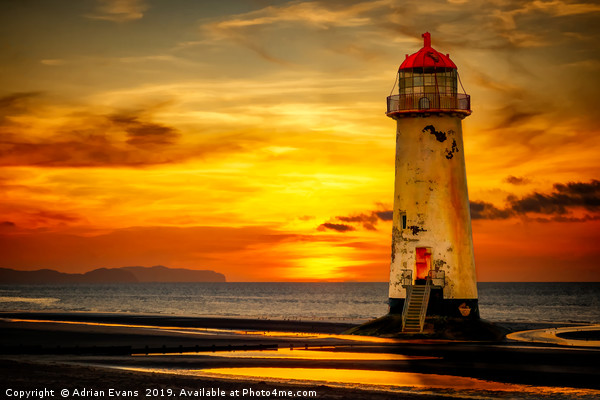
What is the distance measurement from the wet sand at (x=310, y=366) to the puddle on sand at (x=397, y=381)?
0.03 m

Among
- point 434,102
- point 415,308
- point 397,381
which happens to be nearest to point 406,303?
point 415,308

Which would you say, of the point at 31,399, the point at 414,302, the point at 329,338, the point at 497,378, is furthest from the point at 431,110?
the point at 31,399

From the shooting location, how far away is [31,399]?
19.1m

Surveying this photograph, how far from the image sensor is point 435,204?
38.3 m

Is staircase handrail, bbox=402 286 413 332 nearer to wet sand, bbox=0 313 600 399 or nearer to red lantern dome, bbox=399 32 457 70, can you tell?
wet sand, bbox=0 313 600 399

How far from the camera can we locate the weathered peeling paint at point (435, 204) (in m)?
38.3

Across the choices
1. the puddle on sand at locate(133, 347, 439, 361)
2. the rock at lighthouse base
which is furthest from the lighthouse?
the puddle on sand at locate(133, 347, 439, 361)

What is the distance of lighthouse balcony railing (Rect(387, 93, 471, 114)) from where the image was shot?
3869 centimetres

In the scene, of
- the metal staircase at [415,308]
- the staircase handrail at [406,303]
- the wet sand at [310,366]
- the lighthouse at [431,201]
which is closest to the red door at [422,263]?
the lighthouse at [431,201]

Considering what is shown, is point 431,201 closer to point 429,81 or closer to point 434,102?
point 434,102

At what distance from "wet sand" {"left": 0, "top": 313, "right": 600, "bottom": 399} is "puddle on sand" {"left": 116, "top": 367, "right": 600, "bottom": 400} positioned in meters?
0.03

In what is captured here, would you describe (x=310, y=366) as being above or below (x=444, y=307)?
below

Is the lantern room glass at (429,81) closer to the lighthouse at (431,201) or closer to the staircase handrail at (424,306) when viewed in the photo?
the lighthouse at (431,201)

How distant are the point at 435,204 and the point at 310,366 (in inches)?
523
